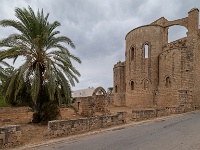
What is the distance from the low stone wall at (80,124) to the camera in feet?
27.8

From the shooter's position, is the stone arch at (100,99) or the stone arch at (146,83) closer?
the stone arch at (100,99)

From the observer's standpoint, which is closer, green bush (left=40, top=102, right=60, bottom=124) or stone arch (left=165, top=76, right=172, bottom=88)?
green bush (left=40, top=102, right=60, bottom=124)

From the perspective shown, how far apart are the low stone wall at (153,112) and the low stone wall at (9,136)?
7803 mm

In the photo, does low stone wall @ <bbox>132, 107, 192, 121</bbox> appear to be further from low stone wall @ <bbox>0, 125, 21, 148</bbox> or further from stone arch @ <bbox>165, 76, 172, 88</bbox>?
low stone wall @ <bbox>0, 125, 21, 148</bbox>

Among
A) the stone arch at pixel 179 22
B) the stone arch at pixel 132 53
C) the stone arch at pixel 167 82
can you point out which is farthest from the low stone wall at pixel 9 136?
the stone arch at pixel 179 22

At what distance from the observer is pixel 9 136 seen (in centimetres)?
710

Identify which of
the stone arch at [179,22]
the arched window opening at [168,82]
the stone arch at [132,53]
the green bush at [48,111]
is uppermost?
the stone arch at [179,22]

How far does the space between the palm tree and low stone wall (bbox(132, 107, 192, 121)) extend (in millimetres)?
4701

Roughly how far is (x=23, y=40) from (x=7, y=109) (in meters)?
9.46

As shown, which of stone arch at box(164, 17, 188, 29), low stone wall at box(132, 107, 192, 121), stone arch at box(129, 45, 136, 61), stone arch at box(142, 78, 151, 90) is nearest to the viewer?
low stone wall at box(132, 107, 192, 121)

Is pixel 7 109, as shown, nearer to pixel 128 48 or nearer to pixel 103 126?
pixel 103 126

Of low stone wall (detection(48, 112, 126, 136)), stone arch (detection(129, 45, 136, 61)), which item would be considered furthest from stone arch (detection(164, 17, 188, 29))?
low stone wall (detection(48, 112, 126, 136))

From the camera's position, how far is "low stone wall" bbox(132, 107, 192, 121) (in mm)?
13028

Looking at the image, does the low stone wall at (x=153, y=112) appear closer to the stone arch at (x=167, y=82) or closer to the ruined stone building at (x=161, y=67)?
the ruined stone building at (x=161, y=67)
